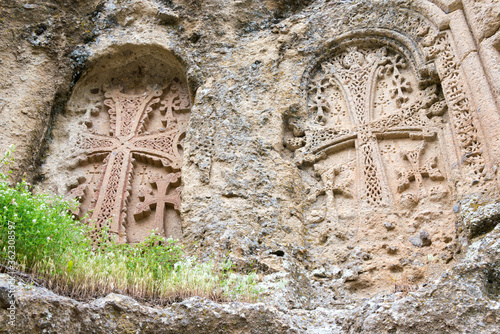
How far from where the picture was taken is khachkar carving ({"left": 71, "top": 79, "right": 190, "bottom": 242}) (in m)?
5.99

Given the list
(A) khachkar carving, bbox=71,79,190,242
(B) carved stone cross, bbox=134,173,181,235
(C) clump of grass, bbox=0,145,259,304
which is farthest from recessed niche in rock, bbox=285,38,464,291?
(A) khachkar carving, bbox=71,79,190,242

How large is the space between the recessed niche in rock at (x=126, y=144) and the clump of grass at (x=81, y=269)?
1.48m

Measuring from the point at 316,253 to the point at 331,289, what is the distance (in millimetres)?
426

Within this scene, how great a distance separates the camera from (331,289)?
15.3 ft

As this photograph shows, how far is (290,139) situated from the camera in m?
5.82

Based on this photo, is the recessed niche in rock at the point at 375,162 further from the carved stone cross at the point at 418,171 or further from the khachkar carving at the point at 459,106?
the khachkar carving at the point at 459,106

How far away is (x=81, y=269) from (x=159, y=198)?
2289 mm

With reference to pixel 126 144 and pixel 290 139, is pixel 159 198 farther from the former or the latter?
pixel 290 139

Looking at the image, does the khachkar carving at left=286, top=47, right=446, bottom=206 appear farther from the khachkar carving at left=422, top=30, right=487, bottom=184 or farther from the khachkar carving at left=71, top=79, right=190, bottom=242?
the khachkar carving at left=71, top=79, right=190, bottom=242

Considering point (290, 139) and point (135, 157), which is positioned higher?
point (135, 157)

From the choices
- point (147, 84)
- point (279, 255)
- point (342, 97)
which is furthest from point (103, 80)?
point (279, 255)

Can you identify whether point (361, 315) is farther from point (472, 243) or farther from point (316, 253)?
point (316, 253)

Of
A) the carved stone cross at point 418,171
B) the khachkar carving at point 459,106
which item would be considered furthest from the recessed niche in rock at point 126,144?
the khachkar carving at point 459,106

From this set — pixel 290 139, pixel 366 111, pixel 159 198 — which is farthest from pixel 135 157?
pixel 366 111
